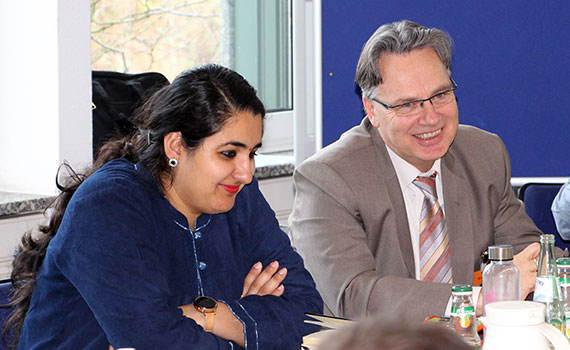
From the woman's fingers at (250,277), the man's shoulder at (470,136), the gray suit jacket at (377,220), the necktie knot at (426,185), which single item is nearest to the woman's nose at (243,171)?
the woman's fingers at (250,277)

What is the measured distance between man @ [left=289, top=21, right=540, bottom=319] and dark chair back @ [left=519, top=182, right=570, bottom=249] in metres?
0.44

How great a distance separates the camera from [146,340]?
167 centimetres

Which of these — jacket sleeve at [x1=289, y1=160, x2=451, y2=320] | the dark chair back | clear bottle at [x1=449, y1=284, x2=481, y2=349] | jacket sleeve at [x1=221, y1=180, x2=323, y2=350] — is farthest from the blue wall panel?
clear bottle at [x1=449, y1=284, x2=481, y2=349]

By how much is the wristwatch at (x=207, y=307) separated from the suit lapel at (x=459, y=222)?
755 millimetres

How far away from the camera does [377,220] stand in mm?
2209

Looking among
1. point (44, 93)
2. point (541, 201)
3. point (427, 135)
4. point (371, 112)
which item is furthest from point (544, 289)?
point (44, 93)

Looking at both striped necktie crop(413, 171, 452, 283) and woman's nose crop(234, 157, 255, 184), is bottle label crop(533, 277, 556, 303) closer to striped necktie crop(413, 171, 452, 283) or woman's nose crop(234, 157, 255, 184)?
striped necktie crop(413, 171, 452, 283)

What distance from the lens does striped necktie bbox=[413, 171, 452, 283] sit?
7.31 feet

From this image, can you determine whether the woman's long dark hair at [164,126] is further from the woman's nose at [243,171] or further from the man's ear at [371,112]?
the man's ear at [371,112]

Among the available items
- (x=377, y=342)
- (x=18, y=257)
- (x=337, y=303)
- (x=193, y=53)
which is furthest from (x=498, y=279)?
(x=193, y=53)

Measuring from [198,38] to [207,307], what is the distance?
2.08 metres

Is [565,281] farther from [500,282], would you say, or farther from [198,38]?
[198,38]

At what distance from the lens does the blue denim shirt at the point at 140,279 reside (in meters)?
1.68

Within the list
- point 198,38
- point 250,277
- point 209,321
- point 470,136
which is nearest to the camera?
point 209,321
